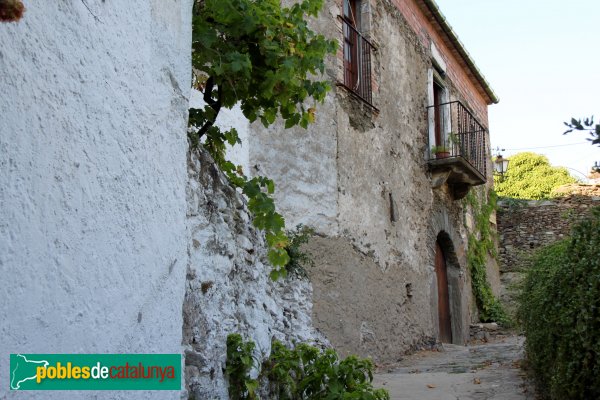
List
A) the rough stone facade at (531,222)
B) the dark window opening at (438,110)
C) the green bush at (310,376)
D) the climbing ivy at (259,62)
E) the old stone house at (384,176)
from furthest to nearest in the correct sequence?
1. the rough stone facade at (531,222)
2. the dark window opening at (438,110)
3. the old stone house at (384,176)
4. the green bush at (310,376)
5. the climbing ivy at (259,62)

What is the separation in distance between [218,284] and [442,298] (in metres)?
8.60

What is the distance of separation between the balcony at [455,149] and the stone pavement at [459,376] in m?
2.91

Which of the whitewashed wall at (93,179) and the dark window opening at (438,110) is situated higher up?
the dark window opening at (438,110)

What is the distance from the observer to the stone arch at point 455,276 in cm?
1141

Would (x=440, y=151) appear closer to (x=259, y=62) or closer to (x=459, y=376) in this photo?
(x=459, y=376)

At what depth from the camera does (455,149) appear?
11.5m

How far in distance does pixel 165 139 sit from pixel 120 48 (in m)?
0.42

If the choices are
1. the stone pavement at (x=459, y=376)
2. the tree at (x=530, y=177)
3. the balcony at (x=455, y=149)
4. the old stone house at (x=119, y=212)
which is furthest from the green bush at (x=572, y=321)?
the tree at (x=530, y=177)

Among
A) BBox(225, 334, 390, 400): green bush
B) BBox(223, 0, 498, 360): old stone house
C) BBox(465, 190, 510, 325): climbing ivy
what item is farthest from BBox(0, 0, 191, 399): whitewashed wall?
BBox(465, 190, 510, 325): climbing ivy

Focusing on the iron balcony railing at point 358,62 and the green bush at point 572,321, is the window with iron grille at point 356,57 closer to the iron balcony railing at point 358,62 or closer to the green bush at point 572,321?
the iron balcony railing at point 358,62

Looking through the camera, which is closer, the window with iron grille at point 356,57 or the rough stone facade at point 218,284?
the rough stone facade at point 218,284

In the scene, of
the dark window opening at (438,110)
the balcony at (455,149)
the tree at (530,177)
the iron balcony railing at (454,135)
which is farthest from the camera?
the tree at (530,177)

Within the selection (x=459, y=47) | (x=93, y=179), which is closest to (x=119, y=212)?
(x=93, y=179)

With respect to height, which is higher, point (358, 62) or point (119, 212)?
point (358, 62)
